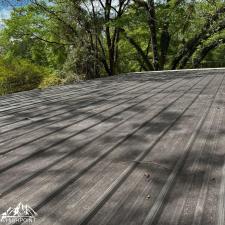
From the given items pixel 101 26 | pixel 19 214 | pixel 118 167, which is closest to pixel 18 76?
pixel 101 26

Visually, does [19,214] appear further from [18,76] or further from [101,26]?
[18,76]

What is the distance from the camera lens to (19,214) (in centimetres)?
127

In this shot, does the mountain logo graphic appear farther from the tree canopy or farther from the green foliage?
the green foliage

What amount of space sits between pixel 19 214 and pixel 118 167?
683 mm

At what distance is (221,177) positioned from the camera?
1543 mm

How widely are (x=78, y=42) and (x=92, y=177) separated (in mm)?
14310

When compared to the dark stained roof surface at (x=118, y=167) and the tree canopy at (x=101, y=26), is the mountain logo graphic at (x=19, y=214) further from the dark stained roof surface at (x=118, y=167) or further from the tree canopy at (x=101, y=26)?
the tree canopy at (x=101, y=26)

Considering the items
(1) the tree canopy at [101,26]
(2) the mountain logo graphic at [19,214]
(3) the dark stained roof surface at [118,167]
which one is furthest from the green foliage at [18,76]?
(2) the mountain logo graphic at [19,214]

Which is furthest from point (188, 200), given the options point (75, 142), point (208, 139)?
point (75, 142)

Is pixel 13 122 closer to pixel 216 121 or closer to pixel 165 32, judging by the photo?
pixel 216 121

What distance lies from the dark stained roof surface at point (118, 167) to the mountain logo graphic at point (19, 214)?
38mm

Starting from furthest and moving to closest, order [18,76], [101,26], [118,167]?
[18,76] → [101,26] → [118,167]

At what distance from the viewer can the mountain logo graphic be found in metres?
1.23

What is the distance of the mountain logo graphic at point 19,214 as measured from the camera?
1.23 meters
